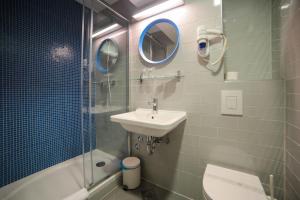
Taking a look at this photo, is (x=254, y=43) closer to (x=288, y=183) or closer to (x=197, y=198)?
(x=288, y=183)

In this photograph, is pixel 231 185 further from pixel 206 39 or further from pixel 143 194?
pixel 206 39

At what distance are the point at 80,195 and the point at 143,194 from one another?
66 cm

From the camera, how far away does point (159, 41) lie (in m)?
1.46

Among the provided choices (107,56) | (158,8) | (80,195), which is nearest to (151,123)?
(80,195)

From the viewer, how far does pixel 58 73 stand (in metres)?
1.63

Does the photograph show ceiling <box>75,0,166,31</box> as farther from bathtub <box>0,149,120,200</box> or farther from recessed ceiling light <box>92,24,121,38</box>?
bathtub <box>0,149,120,200</box>

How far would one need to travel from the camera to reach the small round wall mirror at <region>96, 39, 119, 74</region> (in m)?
1.48

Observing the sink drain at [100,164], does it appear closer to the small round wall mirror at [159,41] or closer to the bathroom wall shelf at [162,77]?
the bathroom wall shelf at [162,77]

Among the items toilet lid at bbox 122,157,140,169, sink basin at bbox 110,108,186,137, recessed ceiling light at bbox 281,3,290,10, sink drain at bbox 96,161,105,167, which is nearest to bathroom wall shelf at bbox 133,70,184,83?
sink basin at bbox 110,108,186,137

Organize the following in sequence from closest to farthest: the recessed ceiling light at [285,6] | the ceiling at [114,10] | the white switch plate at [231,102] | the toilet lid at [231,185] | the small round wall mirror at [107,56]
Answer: the toilet lid at [231,185] < the recessed ceiling light at [285,6] < the white switch plate at [231,102] < the ceiling at [114,10] < the small round wall mirror at [107,56]

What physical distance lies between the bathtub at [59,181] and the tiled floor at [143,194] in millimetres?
152

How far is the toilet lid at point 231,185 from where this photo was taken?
75cm

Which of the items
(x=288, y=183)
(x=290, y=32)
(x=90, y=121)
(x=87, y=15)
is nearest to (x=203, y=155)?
(x=288, y=183)

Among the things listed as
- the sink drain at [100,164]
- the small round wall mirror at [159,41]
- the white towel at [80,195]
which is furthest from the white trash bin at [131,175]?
the small round wall mirror at [159,41]
